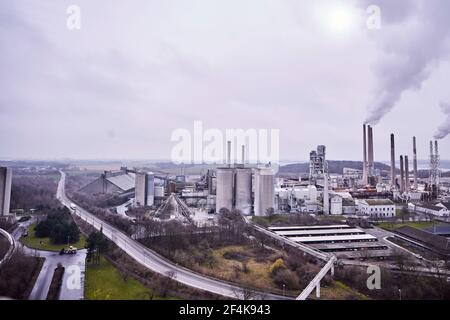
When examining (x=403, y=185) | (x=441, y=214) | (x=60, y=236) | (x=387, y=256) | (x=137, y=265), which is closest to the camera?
(x=137, y=265)

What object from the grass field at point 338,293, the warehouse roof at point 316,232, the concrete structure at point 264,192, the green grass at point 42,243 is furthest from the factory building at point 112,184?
the grass field at point 338,293

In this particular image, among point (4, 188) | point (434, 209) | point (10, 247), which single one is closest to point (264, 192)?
point (434, 209)

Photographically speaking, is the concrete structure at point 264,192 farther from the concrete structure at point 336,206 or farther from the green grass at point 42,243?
the green grass at point 42,243

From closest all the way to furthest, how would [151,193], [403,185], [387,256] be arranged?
[387,256]
[151,193]
[403,185]

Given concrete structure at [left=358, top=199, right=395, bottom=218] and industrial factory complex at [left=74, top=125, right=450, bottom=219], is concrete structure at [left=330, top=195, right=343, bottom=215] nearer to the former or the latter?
industrial factory complex at [left=74, top=125, right=450, bottom=219]

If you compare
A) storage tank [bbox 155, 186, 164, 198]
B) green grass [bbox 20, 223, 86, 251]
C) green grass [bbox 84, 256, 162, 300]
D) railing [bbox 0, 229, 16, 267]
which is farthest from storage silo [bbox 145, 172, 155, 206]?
green grass [bbox 84, 256, 162, 300]

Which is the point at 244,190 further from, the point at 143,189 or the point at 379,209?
the point at 379,209

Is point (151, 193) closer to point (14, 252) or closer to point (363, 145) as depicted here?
point (14, 252)
